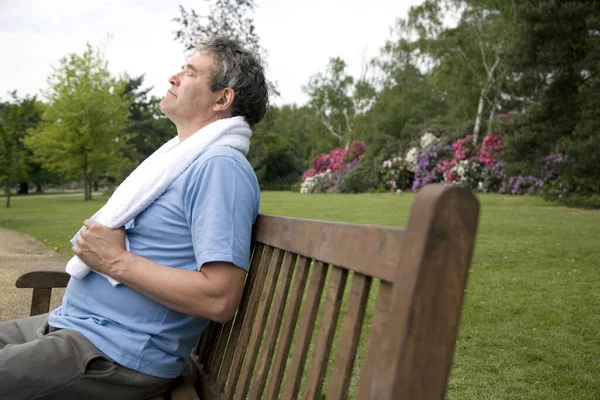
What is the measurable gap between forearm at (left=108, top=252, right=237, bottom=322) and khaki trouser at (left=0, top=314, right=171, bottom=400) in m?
0.25

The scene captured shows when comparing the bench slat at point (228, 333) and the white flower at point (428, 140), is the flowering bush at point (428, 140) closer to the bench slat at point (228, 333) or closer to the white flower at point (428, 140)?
the white flower at point (428, 140)

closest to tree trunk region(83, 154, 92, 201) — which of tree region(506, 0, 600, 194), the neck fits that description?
tree region(506, 0, 600, 194)

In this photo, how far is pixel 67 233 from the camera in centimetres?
1260

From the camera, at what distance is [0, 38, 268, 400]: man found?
171 centimetres

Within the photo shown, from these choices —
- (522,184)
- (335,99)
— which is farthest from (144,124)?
(522,184)

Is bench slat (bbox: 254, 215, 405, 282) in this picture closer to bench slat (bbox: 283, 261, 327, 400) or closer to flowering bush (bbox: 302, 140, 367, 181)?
bench slat (bbox: 283, 261, 327, 400)

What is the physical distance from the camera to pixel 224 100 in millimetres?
2215

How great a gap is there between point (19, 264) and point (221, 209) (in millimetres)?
8006

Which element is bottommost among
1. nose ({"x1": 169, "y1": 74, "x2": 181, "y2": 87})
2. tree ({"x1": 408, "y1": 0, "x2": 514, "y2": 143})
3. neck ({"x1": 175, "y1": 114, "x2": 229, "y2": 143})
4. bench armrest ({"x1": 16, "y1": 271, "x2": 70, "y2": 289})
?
bench armrest ({"x1": 16, "y1": 271, "x2": 70, "y2": 289})

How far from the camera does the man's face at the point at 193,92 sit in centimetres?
221

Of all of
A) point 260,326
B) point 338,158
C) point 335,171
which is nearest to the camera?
point 260,326

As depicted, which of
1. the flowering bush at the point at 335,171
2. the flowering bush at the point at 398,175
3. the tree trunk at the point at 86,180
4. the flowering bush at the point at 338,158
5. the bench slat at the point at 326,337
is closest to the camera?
the bench slat at the point at 326,337

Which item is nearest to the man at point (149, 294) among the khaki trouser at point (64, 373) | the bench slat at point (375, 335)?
the khaki trouser at point (64, 373)

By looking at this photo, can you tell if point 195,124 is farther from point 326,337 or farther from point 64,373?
point 326,337
